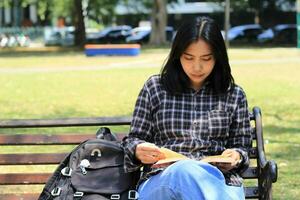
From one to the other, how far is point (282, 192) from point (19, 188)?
235 centimetres

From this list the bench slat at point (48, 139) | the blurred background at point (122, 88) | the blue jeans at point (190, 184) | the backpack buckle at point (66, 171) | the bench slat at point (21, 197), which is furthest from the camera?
the blurred background at point (122, 88)

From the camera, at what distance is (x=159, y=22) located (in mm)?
38219

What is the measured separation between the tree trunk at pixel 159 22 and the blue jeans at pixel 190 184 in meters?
35.3

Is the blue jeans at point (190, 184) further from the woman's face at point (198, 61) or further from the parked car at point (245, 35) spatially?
the parked car at point (245, 35)

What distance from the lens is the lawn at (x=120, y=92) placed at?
26.0 feet

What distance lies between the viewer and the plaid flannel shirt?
11.3 feet

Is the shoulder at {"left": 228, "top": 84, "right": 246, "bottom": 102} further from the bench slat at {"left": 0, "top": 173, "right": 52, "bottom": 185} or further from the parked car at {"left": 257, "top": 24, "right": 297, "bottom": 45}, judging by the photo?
the parked car at {"left": 257, "top": 24, "right": 297, "bottom": 45}

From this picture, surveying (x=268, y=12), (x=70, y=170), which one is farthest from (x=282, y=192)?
(x=268, y=12)

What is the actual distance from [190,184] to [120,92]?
432 inches

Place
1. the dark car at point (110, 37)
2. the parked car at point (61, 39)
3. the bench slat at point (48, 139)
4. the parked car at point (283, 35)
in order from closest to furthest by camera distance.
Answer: the bench slat at point (48, 139) → the parked car at point (283, 35) → the dark car at point (110, 37) → the parked car at point (61, 39)

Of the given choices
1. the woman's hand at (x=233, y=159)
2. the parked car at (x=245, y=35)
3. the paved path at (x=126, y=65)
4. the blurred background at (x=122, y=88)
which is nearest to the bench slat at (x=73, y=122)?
the woman's hand at (x=233, y=159)

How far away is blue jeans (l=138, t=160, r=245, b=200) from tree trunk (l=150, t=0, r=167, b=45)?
3534cm

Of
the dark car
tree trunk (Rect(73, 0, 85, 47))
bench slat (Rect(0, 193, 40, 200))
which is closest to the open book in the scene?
bench slat (Rect(0, 193, 40, 200))

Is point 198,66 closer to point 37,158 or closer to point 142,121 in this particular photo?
point 142,121
